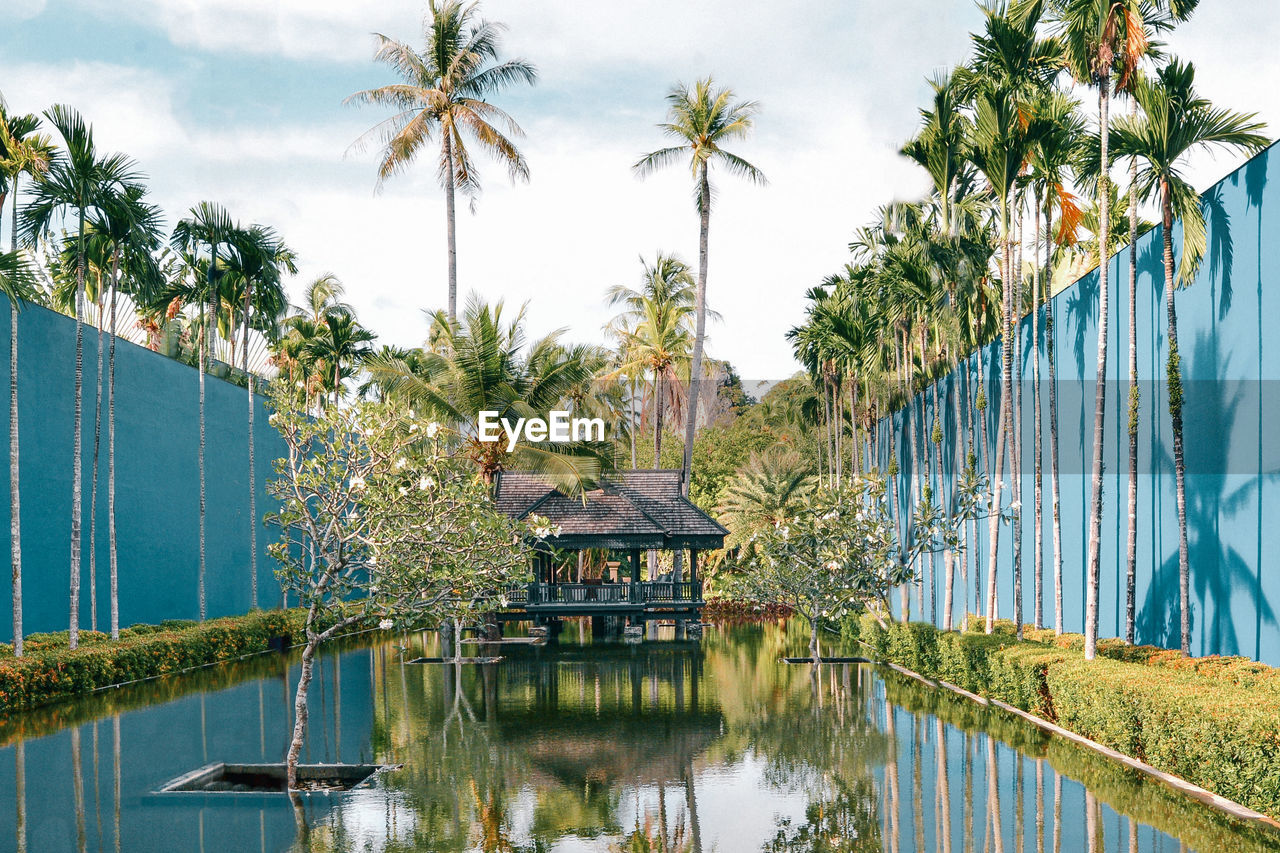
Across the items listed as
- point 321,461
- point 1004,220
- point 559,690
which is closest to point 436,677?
point 559,690

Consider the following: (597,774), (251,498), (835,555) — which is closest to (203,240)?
(251,498)

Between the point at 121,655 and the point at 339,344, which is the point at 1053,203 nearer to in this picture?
the point at 121,655

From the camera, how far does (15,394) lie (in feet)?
67.9

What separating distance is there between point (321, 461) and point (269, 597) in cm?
3012

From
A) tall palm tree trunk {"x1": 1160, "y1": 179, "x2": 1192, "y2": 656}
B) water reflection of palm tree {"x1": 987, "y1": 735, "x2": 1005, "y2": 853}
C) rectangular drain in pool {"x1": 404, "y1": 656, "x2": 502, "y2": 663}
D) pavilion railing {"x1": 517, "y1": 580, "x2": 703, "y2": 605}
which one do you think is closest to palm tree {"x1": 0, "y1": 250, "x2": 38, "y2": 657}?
rectangular drain in pool {"x1": 404, "y1": 656, "x2": 502, "y2": 663}

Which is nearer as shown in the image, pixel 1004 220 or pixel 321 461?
pixel 321 461

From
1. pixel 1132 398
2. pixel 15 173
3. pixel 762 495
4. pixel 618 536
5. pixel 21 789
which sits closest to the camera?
pixel 21 789

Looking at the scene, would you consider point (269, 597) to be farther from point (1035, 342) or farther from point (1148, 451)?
point (1148, 451)

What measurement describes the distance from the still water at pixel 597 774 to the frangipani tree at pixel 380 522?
190 cm

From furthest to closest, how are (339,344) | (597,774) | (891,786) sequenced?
(339,344) < (597,774) < (891,786)

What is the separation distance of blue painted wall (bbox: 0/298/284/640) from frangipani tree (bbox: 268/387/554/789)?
12.5 m

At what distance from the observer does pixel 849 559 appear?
23938mm

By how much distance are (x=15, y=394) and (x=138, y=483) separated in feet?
28.7

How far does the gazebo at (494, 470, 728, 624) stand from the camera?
110 feet
